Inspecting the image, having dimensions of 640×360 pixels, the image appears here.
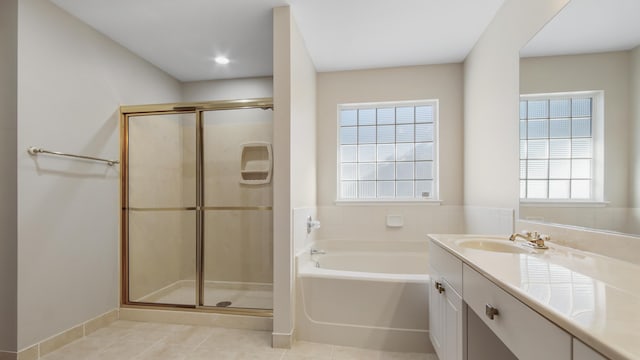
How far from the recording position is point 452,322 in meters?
1.48

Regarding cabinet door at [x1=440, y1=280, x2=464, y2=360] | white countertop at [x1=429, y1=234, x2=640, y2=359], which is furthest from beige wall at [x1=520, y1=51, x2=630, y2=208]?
cabinet door at [x1=440, y1=280, x2=464, y2=360]

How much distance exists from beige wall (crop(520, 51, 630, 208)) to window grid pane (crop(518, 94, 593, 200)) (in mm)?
69

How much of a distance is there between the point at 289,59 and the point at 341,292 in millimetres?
1722

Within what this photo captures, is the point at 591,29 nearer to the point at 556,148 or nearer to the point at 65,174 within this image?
the point at 556,148

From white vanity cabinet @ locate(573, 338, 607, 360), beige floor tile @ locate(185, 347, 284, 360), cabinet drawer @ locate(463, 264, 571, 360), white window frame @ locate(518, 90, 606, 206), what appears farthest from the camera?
beige floor tile @ locate(185, 347, 284, 360)

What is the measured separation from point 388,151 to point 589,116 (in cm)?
205

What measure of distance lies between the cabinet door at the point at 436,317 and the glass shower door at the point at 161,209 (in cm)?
199

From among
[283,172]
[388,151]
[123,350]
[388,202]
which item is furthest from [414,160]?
[123,350]

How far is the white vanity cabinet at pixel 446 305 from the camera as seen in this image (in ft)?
4.57

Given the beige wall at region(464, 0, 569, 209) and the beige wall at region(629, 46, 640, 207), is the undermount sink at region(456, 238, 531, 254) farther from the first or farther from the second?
the beige wall at region(629, 46, 640, 207)

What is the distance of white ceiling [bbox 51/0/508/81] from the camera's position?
2.12 meters

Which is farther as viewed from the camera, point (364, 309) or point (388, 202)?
point (388, 202)

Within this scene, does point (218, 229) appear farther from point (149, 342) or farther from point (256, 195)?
point (149, 342)

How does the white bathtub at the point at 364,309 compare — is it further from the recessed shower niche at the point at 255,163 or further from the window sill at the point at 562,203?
the recessed shower niche at the point at 255,163
